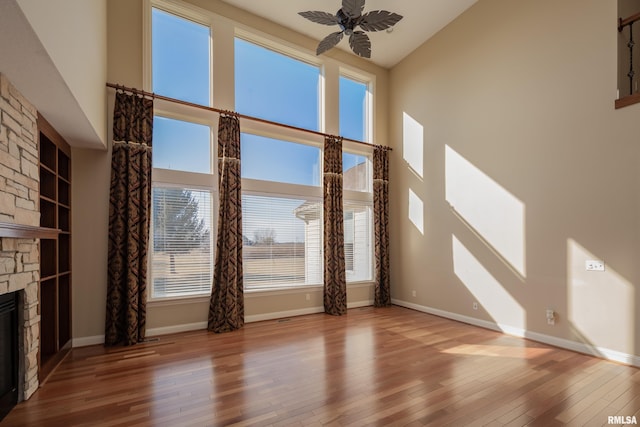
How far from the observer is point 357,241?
251 inches

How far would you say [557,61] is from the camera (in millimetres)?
4098

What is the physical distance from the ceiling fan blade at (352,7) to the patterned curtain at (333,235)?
8.40 ft

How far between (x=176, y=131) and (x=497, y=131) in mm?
4814

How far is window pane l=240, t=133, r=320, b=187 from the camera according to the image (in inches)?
207

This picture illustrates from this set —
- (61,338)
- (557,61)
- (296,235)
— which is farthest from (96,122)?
(557,61)

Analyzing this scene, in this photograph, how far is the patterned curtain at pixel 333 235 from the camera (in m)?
5.66

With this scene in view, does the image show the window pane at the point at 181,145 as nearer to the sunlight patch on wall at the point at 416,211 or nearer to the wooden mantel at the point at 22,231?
the wooden mantel at the point at 22,231

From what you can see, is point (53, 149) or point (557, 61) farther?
point (557, 61)

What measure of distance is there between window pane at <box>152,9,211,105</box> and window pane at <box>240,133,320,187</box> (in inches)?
39.2

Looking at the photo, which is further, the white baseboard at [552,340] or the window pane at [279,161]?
the window pane at [279,161]

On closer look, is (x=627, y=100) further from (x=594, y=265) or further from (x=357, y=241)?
(x=357, y=241)

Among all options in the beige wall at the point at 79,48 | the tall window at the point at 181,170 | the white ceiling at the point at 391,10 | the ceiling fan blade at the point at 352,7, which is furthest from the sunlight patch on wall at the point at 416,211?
the beige wall at the point at 79,48

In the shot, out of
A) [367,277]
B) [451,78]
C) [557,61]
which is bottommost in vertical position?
[367,277]

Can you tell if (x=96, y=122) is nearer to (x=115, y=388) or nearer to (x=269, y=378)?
(x=115, y=388)
